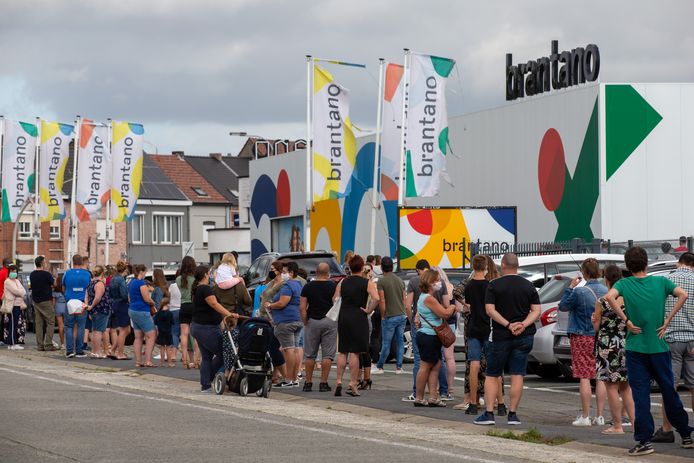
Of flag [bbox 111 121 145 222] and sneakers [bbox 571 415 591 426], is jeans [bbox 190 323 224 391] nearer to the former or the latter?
sneakers [bbox 571 415 591 426]

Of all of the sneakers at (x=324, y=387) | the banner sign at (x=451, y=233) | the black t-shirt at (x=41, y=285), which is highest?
the banner sign at (x=451, y=233)

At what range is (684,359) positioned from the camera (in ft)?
44.0

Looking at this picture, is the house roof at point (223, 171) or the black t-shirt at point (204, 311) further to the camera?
the house roof at point (223, 171)

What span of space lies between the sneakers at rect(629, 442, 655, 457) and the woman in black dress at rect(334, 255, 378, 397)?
6.48m

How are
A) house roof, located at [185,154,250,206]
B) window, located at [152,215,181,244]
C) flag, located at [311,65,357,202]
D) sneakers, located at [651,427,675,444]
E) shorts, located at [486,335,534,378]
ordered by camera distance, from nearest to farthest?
1. sneakers, located at [651,427,675,444]
2. shorts, located at [486,335,534,378]
3. flag, located at [311,65,357,202]
4. window, located at [152,215,181,244]
5. house roof, located at [185,154,250,206]

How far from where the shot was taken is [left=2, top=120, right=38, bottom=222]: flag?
4766 centimetres

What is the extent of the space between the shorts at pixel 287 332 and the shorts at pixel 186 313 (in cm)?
348

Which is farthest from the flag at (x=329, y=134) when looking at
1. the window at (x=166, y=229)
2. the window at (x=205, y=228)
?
the window at (x=205, y=228)

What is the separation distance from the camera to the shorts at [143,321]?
24969mm

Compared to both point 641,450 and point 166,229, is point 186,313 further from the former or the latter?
point 166,229

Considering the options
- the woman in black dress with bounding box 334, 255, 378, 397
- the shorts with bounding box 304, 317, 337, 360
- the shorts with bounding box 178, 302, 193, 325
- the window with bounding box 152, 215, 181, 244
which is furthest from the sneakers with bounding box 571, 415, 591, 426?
the window with bounding box 152, 215, 181, 244

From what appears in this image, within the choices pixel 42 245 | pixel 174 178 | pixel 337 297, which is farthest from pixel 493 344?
pixel 174 178

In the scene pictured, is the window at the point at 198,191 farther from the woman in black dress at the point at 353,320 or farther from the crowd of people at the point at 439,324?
the woman in black dress at the point at 353,320

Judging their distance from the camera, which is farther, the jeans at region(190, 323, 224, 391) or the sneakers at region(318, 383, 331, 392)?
the sneakers at region(318, 383, 331, 392)
